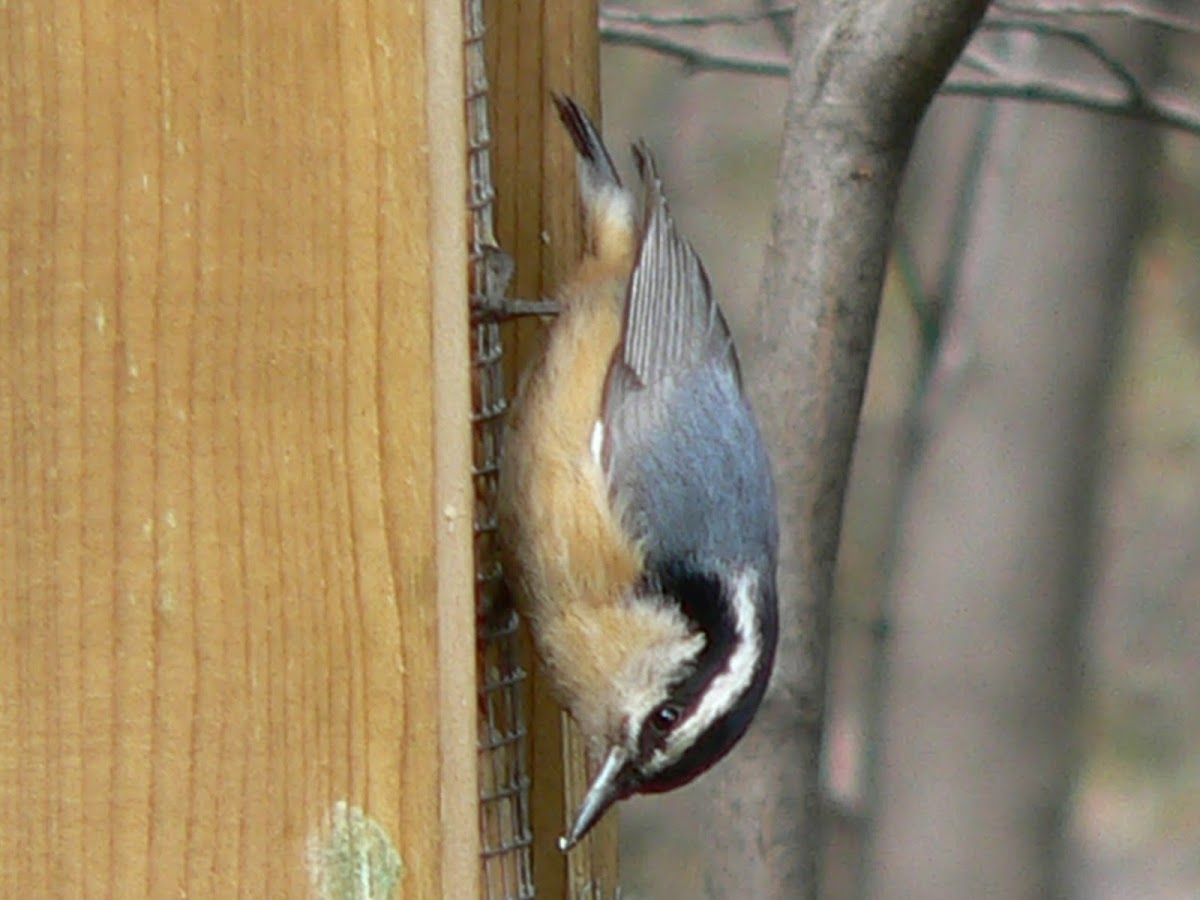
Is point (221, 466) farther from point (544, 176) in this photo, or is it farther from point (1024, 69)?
point (1024, 69)

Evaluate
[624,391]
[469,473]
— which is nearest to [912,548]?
[624,391]

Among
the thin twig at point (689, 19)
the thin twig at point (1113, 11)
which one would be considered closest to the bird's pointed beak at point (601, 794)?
the thin twig at point (689, 19)

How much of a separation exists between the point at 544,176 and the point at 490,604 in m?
0.61

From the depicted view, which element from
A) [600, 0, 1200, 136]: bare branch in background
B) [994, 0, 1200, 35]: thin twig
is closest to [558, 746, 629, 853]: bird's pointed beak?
[600, 0, 1200, 136]: bare branch in background

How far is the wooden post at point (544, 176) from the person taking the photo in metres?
2.87

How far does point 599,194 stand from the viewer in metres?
3.10

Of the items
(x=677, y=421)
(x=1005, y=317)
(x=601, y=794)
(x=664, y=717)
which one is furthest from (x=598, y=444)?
(x=1005, y=317)

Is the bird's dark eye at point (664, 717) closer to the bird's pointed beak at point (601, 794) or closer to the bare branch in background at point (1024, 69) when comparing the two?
the bird's pointed beak at point (601, 794)

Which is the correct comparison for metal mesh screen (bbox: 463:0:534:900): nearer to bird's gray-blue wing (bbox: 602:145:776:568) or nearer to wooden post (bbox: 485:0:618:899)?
wooden post (bbox: 485:0:618:899)

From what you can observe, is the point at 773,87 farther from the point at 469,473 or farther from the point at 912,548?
the point at 469,473

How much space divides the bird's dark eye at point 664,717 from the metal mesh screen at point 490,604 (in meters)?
0.18

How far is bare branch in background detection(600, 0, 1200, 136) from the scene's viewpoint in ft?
11.3

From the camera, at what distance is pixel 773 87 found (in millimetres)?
7168

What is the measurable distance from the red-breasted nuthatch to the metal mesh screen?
36 mm
